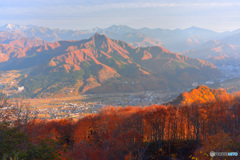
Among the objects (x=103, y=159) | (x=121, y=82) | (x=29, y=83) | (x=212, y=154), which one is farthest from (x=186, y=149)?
(x=29, y=83)

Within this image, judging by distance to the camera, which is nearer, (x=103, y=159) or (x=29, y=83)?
(x=103, y=159)

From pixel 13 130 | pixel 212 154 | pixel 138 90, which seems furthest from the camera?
pixel 138 90

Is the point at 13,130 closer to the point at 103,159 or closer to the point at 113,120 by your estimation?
the point at 103,159

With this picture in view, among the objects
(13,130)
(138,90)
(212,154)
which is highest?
(13,130)

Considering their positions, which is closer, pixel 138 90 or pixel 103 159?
pixel 103 159

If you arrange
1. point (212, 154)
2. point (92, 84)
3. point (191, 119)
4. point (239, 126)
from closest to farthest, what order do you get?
point (212, 154) → point (239, 126) → point (191, 119) → point (92, 84)

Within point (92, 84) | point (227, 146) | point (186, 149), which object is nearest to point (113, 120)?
point (186, 149)

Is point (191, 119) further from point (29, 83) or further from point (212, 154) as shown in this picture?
point (29, 83)

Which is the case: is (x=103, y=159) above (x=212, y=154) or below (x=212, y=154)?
below

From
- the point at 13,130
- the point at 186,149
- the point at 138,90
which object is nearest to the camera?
the point at 13,130
